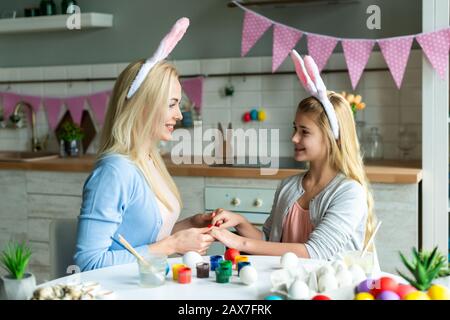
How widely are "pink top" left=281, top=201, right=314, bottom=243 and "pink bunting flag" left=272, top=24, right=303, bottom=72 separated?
63.4 inches

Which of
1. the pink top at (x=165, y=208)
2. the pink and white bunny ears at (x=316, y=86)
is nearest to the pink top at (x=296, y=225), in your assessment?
the pink and white bunny ears at (x=316, y=86)

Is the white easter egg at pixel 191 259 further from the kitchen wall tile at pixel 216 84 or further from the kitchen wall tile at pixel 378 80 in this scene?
the kitchen wall tile at pixel 216 84

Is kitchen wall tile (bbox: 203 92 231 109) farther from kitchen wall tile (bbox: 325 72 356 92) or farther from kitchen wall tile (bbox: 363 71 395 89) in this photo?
kitchen wall tile (bbox: 363 71 395 89)

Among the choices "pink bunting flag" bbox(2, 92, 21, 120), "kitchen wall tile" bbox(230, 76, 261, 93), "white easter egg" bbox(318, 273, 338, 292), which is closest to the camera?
"white easter egg" bbox(318, 273, 338, 292)

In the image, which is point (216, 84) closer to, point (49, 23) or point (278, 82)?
point (278, 82)

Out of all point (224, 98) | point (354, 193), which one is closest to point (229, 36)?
point (224, 98)

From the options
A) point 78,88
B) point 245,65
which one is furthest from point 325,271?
point 78,88

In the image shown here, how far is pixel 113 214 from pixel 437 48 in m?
2.05

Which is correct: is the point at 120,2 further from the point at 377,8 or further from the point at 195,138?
the point at 377,8

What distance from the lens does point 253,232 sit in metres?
2.36

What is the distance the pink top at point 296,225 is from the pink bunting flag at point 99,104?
2.31 m

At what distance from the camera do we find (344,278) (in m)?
1.53

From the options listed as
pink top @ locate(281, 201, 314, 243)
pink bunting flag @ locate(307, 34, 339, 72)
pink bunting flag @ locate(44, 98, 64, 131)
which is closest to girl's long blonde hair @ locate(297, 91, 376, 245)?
pink top @ locate(281, 201, 314, 243)

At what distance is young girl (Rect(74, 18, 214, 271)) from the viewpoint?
1.96 m
